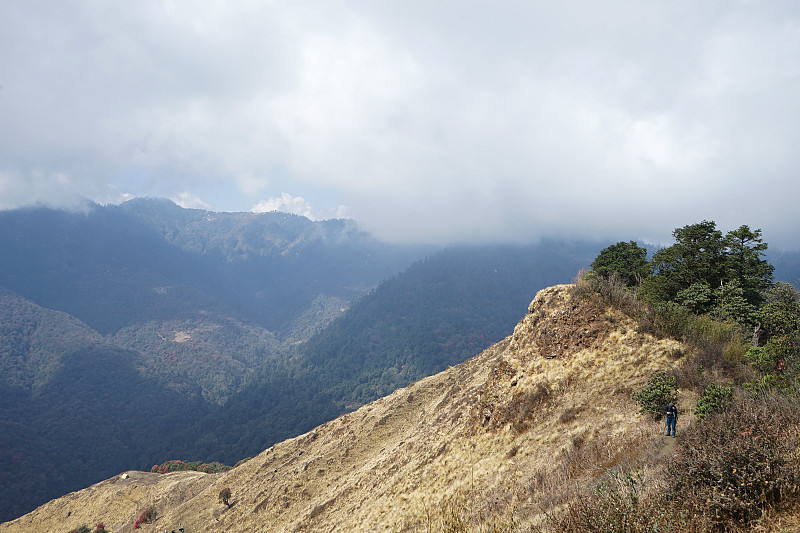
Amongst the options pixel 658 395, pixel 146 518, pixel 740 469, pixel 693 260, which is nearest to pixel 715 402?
pixel 658 395

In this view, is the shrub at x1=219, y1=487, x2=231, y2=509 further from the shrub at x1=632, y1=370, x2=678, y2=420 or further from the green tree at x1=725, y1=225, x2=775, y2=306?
the green tree at x1=725, y1=225, x2=775, y2=306

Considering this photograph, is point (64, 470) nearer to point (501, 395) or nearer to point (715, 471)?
point (501, 395)

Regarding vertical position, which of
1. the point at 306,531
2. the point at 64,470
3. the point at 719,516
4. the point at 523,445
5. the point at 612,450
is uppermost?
the point at 719,516

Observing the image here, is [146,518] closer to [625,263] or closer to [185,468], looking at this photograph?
[185,468]

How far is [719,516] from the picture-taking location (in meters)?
7.89

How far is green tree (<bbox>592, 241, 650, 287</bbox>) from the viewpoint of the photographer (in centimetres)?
3931

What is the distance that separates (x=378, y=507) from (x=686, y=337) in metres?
23.8

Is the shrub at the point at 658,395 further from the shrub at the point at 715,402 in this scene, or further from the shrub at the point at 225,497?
the shrub at the point at 225,497

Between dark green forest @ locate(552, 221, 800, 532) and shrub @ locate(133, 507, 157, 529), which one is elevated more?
dark green forest @ locate(552, 221, 800, 532)

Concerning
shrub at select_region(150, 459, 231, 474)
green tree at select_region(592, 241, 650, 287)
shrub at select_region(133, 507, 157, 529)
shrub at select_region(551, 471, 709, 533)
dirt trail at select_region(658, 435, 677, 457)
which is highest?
green tree at select_region(592, 241, 650, 287)

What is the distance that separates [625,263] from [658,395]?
25.9 m

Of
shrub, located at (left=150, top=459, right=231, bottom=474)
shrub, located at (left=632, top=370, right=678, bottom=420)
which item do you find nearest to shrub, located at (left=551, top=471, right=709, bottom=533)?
shrub, located at (left=632, top=370, right=678, bottom=420)

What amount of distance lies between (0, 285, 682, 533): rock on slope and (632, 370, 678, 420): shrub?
86cm

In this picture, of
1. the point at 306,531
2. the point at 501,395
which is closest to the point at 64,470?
the point at 306,531
